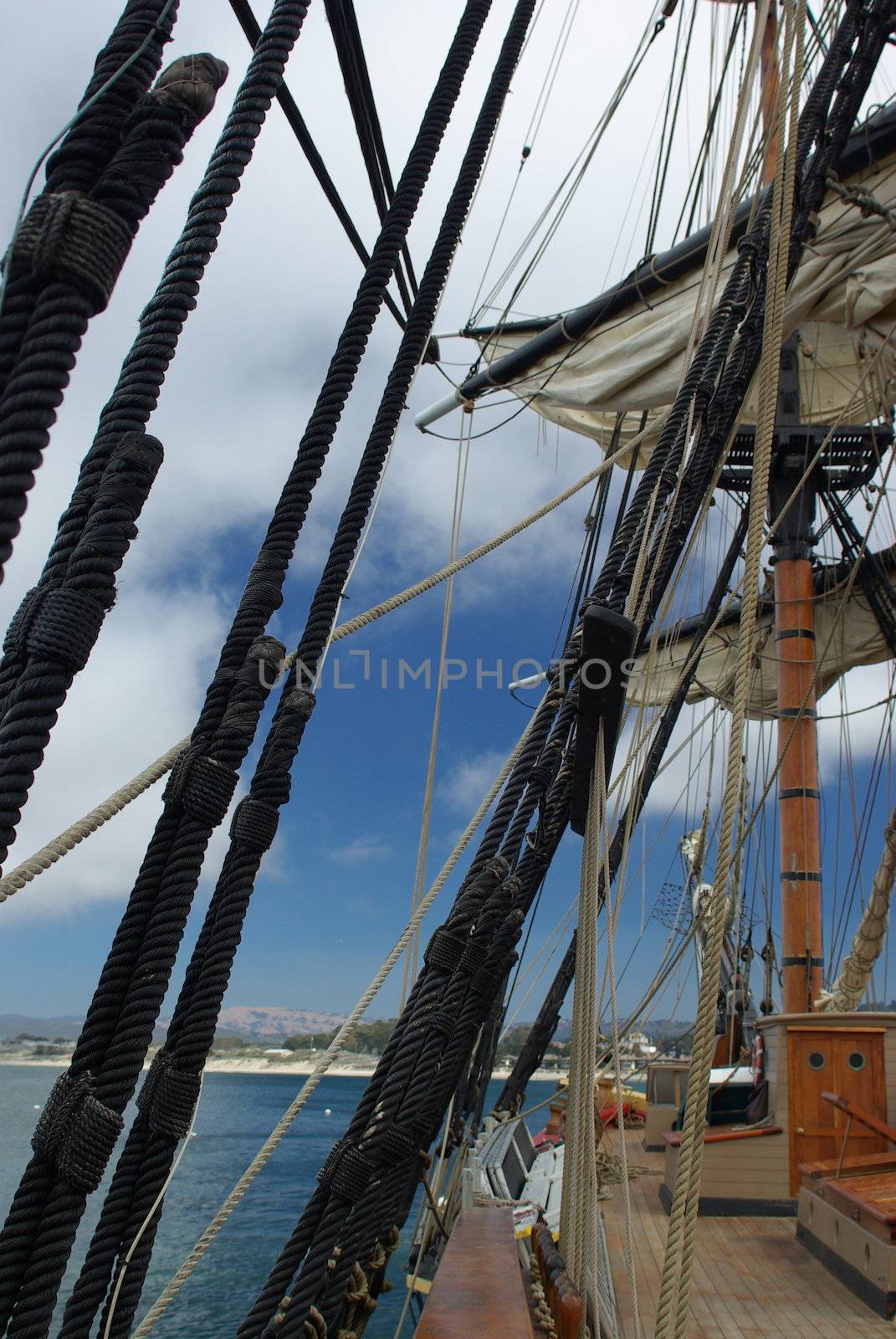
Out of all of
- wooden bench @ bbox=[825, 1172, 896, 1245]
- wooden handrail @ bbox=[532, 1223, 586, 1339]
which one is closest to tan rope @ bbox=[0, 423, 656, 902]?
wooden handrail @ bbox=[532, 1223, 586, 1339]

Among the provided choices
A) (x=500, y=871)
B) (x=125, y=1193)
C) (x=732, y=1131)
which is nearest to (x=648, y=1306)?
(x=732, y=1131)

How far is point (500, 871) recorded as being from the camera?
9.75ft

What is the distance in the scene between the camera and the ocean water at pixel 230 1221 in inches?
573

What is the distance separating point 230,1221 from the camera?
24.8 metres

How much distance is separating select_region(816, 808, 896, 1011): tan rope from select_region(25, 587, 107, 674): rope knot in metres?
7.84

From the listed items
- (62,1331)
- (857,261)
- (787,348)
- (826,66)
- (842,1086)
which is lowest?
(62,1331)

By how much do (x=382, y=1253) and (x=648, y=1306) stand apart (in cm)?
270

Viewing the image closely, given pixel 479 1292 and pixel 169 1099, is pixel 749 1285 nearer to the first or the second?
pixel 479 1292

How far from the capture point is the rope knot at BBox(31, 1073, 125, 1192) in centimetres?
142

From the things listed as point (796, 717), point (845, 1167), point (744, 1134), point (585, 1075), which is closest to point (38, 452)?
point (585, 1075)

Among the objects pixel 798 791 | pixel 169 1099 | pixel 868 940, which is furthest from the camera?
pixel 798 791

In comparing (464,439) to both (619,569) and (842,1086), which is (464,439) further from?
(842,1086)

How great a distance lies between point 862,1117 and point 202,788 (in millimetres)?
5594

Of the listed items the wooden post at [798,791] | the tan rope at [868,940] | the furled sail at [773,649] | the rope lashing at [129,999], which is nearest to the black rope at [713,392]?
the rope lashing at [129,999]
